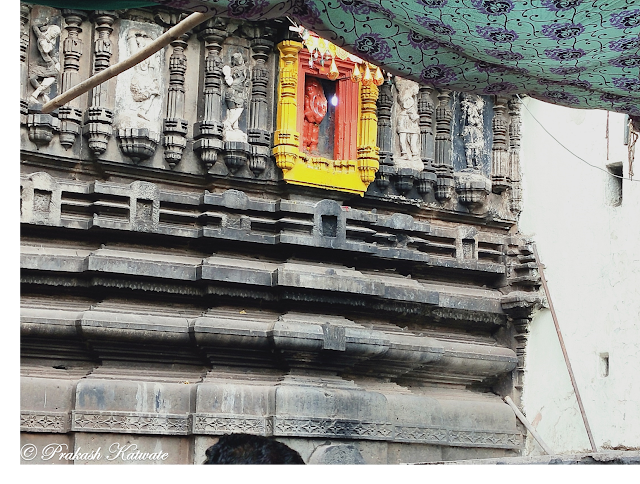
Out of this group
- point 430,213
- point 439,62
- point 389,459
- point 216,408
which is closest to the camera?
point 439,62

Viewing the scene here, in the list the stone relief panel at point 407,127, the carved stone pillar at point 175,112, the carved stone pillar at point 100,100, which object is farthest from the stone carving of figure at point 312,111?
the carved stone pillar at point 100,100

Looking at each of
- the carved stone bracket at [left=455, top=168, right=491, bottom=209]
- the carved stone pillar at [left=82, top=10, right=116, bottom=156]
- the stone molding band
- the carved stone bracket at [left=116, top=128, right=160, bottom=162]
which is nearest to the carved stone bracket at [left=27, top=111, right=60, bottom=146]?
the carved stone pillar at [left=82, top=10, right=116, bottom=156]

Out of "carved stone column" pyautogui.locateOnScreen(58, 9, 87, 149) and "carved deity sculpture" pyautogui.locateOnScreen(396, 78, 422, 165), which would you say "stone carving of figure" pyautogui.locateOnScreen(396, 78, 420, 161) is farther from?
"carved stone column" pyautogui.locateOnScreen(58, 9, 87, 149)

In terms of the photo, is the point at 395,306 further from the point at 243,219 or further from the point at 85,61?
the point at 85,61

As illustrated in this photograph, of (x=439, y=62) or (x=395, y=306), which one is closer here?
(x=439, y=62)

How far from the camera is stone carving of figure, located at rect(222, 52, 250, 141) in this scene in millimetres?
9016

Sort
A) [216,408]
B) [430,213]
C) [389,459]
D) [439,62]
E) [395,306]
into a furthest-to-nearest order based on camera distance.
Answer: [430,213], [395,306], [389,459], [216,408], [439,62]

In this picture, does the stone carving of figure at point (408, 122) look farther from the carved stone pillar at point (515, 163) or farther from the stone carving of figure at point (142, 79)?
the stone carving of figure at point (142, 79)

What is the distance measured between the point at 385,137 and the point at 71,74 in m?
2.99

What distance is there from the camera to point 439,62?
4.41 metres

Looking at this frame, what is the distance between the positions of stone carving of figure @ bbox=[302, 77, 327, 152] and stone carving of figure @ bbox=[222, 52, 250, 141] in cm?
63

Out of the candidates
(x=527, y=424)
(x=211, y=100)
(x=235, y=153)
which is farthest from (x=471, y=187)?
(x=211, y=100)

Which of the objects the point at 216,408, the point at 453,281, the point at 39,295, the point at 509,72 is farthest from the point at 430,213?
the point at 509,72

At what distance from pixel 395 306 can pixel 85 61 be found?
11.4 feet
